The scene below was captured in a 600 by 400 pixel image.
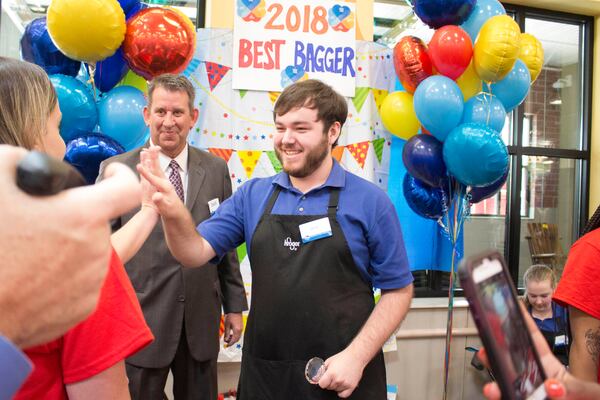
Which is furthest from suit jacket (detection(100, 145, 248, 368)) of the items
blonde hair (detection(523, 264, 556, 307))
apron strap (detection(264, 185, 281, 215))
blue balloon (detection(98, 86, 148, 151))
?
blonde hair (detection(523, 264, 556, 307))

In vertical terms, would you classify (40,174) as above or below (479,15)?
below

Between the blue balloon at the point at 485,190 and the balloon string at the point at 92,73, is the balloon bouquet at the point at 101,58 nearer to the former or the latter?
the balloon string at the point at 92,73

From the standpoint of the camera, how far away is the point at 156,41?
2346 mm

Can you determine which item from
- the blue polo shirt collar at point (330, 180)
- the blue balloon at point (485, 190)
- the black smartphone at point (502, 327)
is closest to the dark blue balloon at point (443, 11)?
the blue balloon at point (485, 190)

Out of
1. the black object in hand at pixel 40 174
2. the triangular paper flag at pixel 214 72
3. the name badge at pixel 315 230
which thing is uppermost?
the triangular paper flag at pixel 214 72

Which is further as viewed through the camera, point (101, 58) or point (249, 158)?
point (249, 158)

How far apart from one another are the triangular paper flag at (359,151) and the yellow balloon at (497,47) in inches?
36.2

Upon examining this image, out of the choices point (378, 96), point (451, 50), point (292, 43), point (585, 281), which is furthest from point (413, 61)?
point (585, 281)

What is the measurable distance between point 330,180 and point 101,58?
4.49ft

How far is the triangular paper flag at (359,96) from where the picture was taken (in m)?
3.43

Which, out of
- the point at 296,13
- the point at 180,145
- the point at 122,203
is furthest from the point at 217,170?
the point at 122,203

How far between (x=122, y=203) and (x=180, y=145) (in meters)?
1.89

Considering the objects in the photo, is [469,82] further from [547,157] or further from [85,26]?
[85,26]

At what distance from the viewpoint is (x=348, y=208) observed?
65.6 inches
